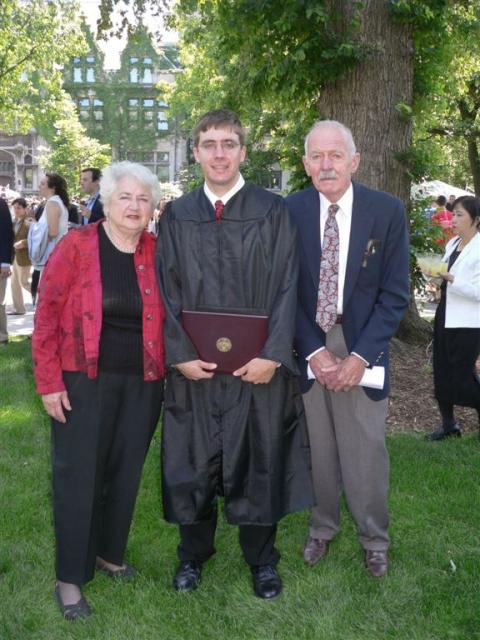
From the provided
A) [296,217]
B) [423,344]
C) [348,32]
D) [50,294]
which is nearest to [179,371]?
[50,294]

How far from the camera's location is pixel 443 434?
6.10m

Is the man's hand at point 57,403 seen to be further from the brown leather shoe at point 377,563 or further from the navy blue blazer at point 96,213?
the navy blue blazer at point 96,213

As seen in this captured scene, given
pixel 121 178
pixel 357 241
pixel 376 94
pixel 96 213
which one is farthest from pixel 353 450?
pixel 96 213

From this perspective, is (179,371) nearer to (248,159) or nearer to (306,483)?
(306,483)

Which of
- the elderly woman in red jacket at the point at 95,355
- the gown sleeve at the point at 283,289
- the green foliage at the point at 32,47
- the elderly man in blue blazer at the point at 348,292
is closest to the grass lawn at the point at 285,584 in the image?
the elderly woman in red jacket at the point at 95,355

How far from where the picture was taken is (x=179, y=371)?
11.0ft

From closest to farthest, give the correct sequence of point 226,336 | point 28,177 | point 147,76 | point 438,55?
point 226,336 < point 438,55 < point 147,76 < point 28,177

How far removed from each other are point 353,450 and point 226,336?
38.1 inches

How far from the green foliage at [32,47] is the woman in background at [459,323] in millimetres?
20807

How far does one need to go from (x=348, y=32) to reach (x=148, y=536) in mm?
5162

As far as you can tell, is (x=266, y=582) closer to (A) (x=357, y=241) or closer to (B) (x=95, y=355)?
(B) (x=95, y=355)

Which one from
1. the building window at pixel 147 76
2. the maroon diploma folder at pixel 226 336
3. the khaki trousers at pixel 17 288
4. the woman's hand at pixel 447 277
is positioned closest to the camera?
the maroon diploma folder at pixel 226 336

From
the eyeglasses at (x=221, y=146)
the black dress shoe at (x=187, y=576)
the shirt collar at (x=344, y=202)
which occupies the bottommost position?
the black dress shoe at (x=187, y=576)

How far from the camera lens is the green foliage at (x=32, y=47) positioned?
957 inches
